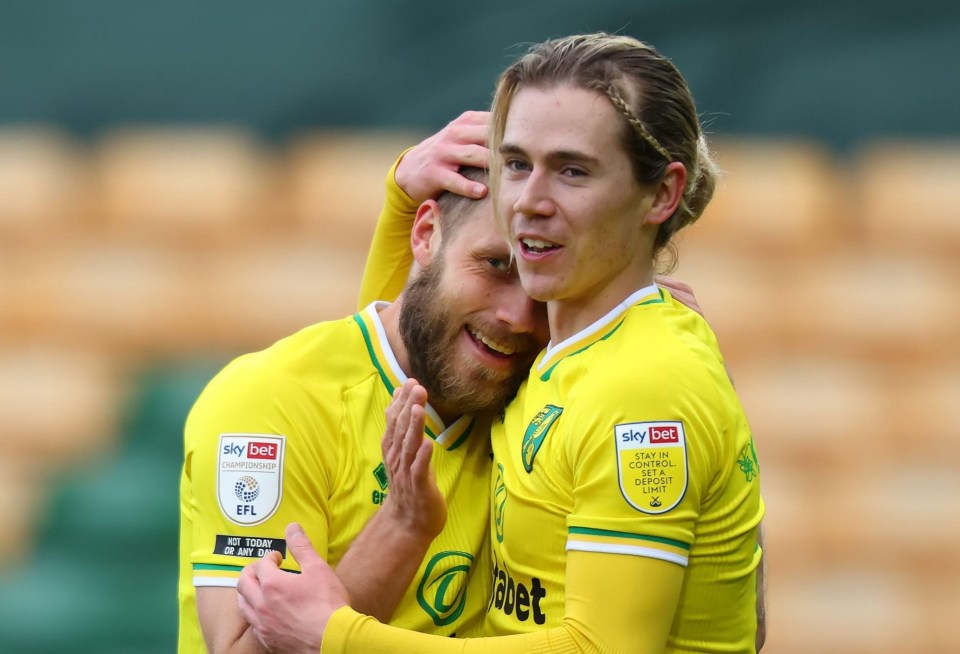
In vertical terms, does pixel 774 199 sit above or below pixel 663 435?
above

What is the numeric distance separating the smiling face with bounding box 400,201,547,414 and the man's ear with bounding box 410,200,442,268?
7 cm

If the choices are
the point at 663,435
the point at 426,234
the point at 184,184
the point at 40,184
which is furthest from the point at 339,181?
the point at 663,435

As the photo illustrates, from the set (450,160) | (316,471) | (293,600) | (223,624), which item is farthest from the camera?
(450,160)

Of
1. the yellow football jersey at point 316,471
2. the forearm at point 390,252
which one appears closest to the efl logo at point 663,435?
the yellow football jersey at point 316,471

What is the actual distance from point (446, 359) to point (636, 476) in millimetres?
629

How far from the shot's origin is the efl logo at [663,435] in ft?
7.00

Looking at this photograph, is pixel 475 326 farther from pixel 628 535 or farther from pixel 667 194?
pixel 628 535

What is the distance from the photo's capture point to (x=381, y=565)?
2447 millimetres

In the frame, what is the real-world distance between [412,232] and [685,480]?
0.97 meters

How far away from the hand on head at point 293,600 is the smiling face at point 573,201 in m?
0.60

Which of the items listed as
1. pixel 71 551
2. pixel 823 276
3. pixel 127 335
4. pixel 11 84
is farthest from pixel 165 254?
pixel 823 276

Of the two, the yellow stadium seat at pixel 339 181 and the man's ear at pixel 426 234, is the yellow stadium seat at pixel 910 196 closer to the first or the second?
the yellow stadium seat at pixel 339 181

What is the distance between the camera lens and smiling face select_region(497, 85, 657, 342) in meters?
2.28

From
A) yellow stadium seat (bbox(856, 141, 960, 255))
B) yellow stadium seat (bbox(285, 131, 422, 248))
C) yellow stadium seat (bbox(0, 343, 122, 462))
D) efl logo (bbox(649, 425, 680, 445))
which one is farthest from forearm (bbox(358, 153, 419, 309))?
yellow stadium seat (bbox(856, 141, 960, 255))
